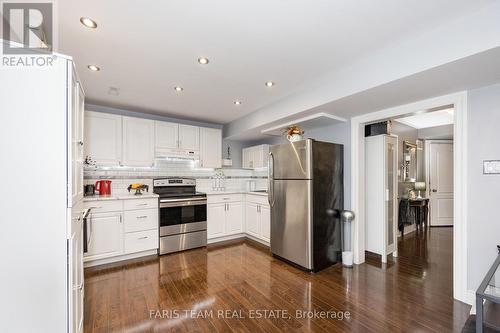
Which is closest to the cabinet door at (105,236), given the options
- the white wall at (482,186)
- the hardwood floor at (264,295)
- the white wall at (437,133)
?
the hardwood floor at (264,295)

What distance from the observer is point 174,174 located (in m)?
4.37

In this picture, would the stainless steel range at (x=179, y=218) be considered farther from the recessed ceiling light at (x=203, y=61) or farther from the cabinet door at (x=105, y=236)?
the recessed ceiling light at (x=203, y=61)

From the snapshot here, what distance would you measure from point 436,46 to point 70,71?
2.61 meters

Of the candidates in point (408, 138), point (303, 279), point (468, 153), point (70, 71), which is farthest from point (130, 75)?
point (408, 138)

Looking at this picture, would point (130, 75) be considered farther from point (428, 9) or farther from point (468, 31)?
point (468, 31)

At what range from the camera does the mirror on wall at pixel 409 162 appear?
484 centimetres

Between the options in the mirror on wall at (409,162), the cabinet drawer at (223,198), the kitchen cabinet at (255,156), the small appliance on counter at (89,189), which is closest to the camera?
the small appliance on counter at (89,189)

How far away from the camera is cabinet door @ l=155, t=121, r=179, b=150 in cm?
399

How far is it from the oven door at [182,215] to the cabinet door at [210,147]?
0.89 m

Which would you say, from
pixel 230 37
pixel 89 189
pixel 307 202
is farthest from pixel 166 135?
pixel 307 202

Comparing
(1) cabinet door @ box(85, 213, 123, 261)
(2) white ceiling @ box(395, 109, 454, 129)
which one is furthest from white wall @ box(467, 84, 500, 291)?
(1) cabinet door @ box(85, 213, 123, 261)

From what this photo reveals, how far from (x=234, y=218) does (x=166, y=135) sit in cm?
209

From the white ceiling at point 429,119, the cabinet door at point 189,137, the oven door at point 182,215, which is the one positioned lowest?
the oven door at point 182,215

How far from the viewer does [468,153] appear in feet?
7.20
